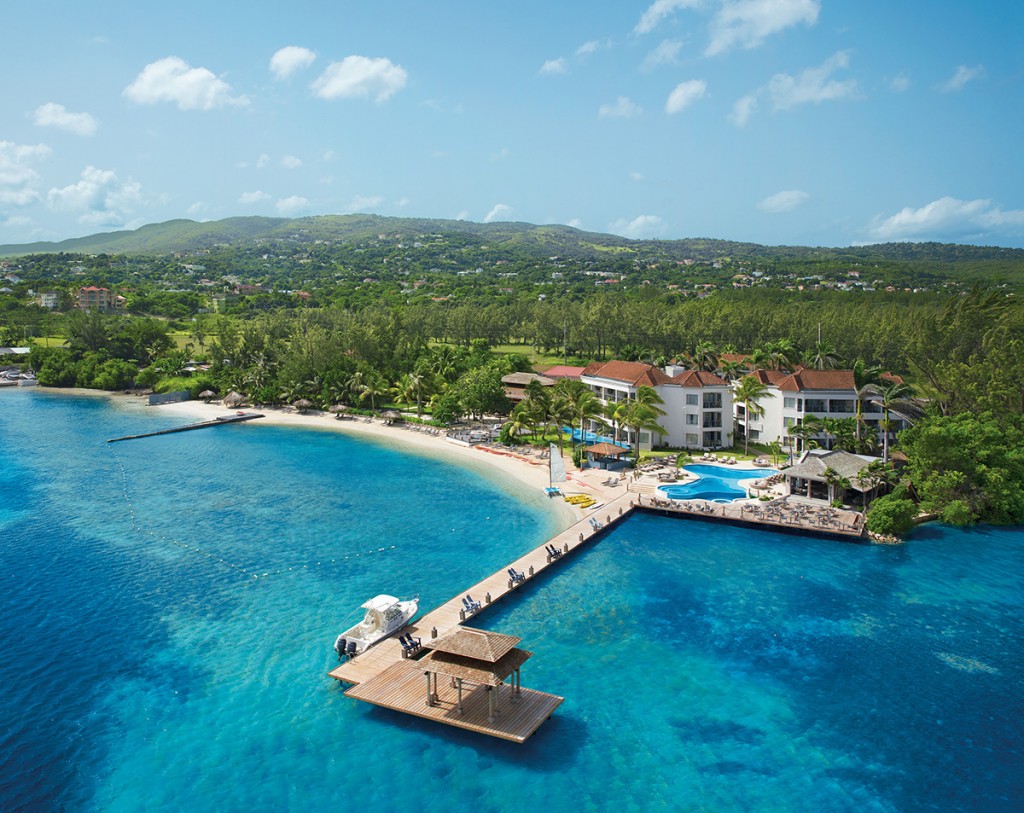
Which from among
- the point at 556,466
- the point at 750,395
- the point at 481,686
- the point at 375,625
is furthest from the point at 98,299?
the point at 481,686

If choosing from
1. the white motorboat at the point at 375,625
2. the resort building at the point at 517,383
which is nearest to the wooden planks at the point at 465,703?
the white motorboat at the point at 375,625

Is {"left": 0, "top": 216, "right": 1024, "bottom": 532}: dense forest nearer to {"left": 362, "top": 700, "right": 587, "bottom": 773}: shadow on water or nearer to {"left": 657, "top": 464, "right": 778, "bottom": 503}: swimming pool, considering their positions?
{"left": 657, "top": 464, "right": 778, "bottom": 503}: swimming pool

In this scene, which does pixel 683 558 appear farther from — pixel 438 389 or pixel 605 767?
pixel 438 389

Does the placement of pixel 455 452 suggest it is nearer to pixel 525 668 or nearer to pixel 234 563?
pixel 234 563

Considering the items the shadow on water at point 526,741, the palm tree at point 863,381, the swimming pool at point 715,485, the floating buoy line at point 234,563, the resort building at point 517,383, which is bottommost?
the shadow on water at point 526,741

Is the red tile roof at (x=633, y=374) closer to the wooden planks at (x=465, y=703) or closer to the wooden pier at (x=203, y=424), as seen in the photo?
the wooden planks at (x=465, y=703)
